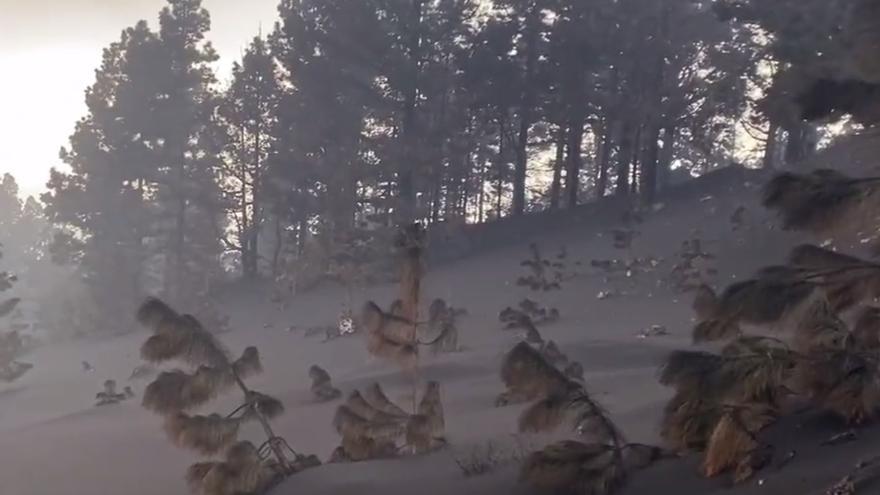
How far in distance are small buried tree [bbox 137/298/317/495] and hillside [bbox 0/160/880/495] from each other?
57cm

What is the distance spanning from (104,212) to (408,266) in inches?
1572

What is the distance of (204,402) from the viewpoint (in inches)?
618

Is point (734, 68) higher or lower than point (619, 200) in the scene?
higher

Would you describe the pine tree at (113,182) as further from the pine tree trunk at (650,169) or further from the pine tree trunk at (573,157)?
the pine tree trunk at (650,169)

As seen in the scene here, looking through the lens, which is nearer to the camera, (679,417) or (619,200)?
(679,417)

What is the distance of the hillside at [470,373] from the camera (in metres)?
13.9

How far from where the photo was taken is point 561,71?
43406 millimetres

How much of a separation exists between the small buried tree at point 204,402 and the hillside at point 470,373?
57 cm

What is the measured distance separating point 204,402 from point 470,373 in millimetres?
9112

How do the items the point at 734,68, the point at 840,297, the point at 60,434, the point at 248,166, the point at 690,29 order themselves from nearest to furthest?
the point at 840,297
the point at 60,434
the point at 734,68
the point at 690,29
the point at 248,166

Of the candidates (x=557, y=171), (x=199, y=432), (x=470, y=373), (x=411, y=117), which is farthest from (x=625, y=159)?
(x=199, y=432)

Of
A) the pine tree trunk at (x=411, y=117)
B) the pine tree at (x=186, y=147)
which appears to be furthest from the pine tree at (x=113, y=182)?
the pine tree trunk at (x=411, y=117)

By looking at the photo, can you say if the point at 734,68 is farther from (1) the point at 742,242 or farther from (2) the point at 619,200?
(2) the point at 619,200

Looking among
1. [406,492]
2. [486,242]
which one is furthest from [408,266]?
[486,242]
